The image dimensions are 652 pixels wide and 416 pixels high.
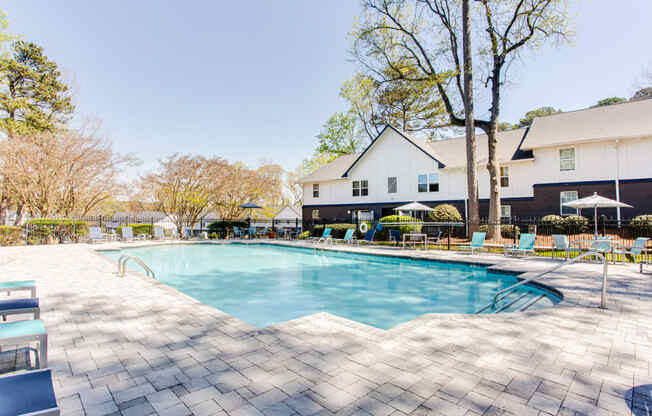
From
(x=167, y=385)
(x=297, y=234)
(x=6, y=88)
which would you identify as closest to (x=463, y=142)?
(x=297, y=234)

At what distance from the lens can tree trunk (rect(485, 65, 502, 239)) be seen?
1531cm

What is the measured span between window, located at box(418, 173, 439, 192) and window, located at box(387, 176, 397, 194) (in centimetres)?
189

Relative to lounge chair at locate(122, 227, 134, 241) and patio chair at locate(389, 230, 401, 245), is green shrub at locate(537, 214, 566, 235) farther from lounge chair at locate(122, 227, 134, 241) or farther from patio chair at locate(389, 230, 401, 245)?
lounge chair at locate(122, 227, 134, 241)

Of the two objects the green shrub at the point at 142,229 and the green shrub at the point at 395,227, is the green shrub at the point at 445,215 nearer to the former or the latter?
the green shrub at the point at 395,227

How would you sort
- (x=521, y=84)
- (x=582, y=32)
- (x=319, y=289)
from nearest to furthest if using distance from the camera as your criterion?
(x=319, y=289) < (x=582, y=32) < (x=521, y=84)

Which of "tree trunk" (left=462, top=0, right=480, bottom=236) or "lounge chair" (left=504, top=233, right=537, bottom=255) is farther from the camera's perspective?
"tree trunk" (left=462, top=0, right=480, bottom=236)

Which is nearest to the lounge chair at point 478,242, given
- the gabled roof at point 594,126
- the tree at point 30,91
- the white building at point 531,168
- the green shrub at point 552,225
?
the green shrub at point 552,225

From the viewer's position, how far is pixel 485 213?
65.9 feet

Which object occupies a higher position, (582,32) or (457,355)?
(582,32)

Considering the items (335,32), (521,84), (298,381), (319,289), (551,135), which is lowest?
(319,289)

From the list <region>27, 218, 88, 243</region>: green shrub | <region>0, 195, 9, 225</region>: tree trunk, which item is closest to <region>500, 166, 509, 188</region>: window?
<region>27, 218, 88, 243</region>: green shrub

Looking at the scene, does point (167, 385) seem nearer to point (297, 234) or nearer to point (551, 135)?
point (297, 234)

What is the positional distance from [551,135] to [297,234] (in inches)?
675

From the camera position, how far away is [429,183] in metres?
22.3
